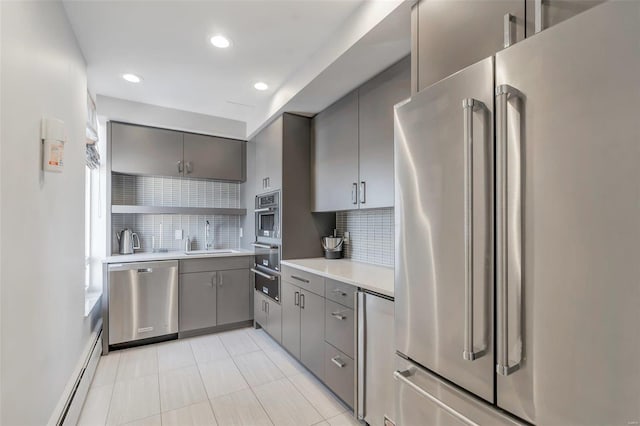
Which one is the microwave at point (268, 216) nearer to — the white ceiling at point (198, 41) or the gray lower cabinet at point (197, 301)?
the gray lower cabinet at point (197, 301)

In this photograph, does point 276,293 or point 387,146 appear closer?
point 387,146

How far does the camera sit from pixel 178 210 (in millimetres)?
3719

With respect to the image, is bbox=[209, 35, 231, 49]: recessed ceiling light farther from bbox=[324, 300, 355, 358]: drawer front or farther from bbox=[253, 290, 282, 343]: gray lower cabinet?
bbox=[253, 290, 282, 343]: gray lower cabinet

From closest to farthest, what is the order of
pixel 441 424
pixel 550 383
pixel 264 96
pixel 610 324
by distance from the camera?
1. pixel 610 324
2. pixel 550 383
3. pixel 441 424
4. pixel 264 96

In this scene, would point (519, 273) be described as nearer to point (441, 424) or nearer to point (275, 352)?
point (441, 424)

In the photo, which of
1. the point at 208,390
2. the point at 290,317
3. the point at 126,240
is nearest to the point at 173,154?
the point at 126,240

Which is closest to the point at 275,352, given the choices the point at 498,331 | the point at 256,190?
the point at 256,190

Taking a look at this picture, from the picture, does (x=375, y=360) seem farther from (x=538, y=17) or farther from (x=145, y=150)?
(x=145, y=150)

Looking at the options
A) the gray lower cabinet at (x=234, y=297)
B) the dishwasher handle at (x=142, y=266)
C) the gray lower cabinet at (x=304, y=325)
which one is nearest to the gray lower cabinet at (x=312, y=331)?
the gray lower cabinet at (x=304, y=325)

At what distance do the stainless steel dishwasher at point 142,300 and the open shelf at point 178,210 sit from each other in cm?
70

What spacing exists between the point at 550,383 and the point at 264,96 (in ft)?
10.3

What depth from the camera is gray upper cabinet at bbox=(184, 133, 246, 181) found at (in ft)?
12.3

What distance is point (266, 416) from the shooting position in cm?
201

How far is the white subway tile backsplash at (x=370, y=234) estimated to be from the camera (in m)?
2.59
